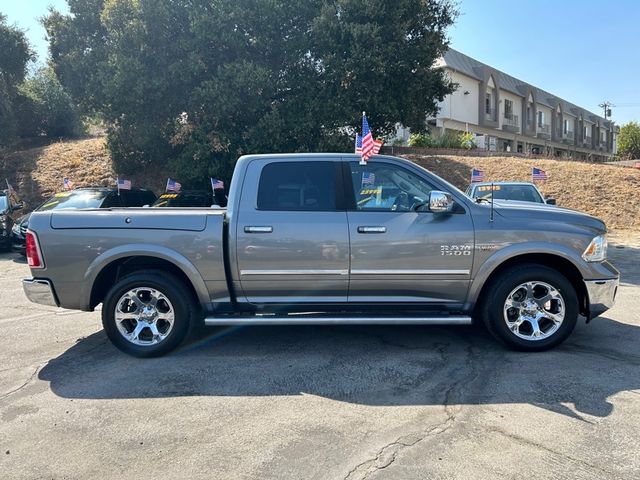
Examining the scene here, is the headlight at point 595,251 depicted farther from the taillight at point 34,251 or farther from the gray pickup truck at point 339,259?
the taillight at point 34,251

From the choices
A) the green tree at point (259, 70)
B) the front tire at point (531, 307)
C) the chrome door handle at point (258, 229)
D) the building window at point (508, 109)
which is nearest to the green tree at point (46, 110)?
the green tree at point (259, 70)

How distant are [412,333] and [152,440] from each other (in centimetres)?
313

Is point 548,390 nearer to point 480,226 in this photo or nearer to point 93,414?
point 480,226

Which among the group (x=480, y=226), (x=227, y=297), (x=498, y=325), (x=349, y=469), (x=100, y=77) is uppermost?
(x=100, y=77)

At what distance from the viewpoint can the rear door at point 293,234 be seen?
4793 mm

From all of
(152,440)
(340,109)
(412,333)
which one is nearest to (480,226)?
(412,333)

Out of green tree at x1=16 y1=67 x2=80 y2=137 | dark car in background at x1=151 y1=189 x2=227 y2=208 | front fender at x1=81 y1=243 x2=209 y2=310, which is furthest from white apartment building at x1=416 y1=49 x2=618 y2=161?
front fender at x1=81 y1=243 x2=209 y2=310

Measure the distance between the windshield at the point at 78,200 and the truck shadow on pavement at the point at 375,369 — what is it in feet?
23.6

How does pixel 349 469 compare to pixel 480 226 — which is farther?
pixel 480 226

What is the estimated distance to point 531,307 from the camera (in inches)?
191

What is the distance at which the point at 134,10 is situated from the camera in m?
13.7

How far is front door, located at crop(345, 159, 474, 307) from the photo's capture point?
478 cm

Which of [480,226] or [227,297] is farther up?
[480,226]

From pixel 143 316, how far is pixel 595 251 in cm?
450
